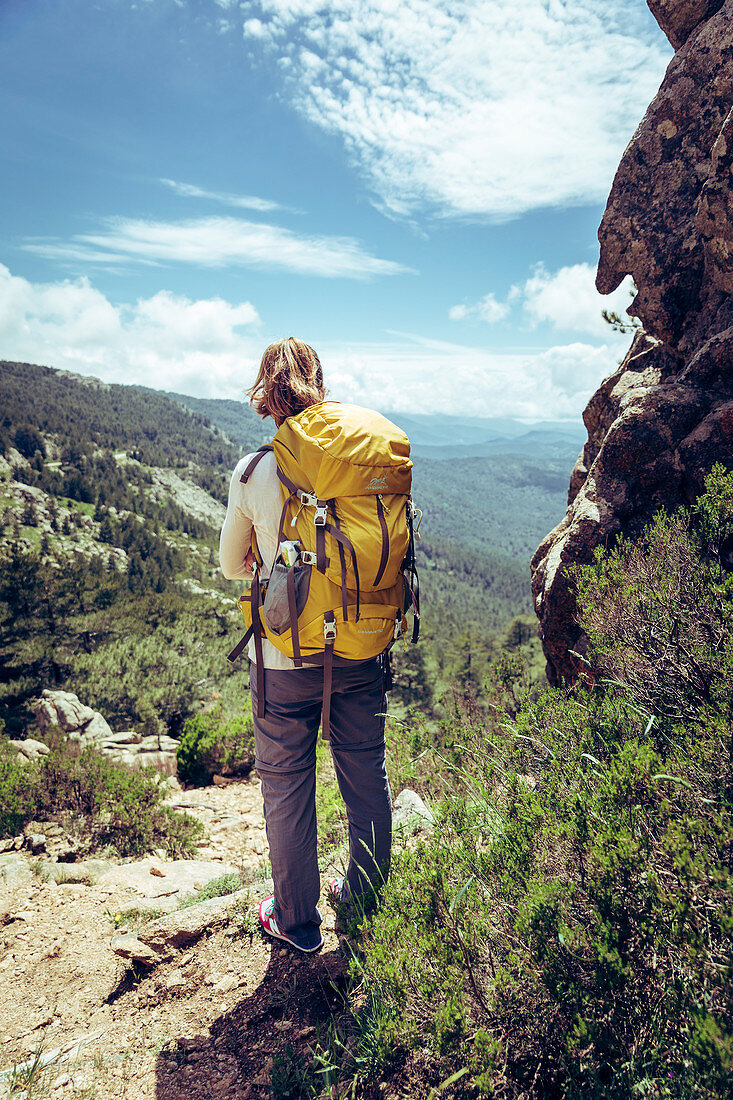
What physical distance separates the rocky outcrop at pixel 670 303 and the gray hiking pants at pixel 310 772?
1.50 metres

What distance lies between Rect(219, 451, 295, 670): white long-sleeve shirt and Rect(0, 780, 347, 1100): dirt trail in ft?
4.44

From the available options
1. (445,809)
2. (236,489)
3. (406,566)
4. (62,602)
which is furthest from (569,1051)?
(62,602)

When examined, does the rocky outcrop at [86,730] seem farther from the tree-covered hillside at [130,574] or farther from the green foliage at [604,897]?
the green foliage at [604,897]

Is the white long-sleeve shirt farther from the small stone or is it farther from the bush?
the bush

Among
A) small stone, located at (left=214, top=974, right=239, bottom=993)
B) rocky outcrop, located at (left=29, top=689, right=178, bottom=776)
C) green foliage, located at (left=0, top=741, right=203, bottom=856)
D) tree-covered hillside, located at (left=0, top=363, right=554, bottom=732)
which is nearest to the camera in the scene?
small stone, located at (left=214, top=974, right=239, bottom=993)

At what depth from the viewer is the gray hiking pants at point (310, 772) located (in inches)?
89.6

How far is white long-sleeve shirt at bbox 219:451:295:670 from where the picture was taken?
2.22 m

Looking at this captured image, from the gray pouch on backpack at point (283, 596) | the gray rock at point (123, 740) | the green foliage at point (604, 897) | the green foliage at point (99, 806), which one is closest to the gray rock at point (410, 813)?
the green foliage at point (604, 897)

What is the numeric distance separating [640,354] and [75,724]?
13.2 m

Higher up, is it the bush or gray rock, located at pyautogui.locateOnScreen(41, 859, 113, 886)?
gray rock, located at pyautogui.locateOnScreen(41, 859, 113, 886)

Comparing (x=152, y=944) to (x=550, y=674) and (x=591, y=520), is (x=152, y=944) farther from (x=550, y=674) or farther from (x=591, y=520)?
(x=591, y=520)

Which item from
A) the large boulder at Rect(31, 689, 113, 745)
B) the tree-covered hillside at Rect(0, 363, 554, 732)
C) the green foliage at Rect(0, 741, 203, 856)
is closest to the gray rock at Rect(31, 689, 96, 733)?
the large boulder at Rect(31, 689, 113, 745)

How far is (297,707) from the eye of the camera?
227cm

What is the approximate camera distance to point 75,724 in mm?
12234
